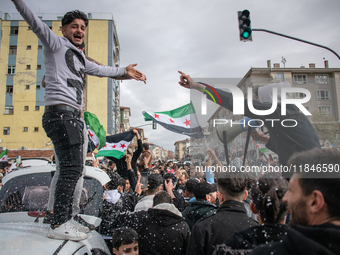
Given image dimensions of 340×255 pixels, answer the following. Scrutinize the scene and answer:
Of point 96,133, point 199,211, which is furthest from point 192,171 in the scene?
point 96,133

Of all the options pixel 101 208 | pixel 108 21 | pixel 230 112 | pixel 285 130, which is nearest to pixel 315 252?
pixel 285 130

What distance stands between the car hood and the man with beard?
1550mm

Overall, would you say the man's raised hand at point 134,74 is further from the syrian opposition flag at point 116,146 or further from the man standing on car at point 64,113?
the syrian opposition flag at point 116,146

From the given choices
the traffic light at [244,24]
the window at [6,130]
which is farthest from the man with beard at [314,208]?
the window at [6,130]

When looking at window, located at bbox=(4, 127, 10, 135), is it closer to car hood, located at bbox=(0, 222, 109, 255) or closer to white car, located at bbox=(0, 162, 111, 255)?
white car, located at bbox=(0, 162, 111, 255)

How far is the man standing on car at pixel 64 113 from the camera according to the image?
2.29 metres

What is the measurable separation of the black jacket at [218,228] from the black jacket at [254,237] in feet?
1.80

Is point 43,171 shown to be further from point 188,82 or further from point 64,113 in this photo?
point 188,82

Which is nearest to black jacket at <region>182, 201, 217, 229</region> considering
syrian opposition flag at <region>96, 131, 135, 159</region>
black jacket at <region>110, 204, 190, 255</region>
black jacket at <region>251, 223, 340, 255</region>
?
black jacket at <region>110, 204, 190, 255</region>

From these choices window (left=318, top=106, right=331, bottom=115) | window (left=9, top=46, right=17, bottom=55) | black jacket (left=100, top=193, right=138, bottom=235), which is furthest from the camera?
window (left=9, top=46, right=17, bottom=55)

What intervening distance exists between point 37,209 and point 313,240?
307 cm

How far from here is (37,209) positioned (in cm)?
315

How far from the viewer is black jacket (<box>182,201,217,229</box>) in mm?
3285

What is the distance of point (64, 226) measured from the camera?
7.33 ft
